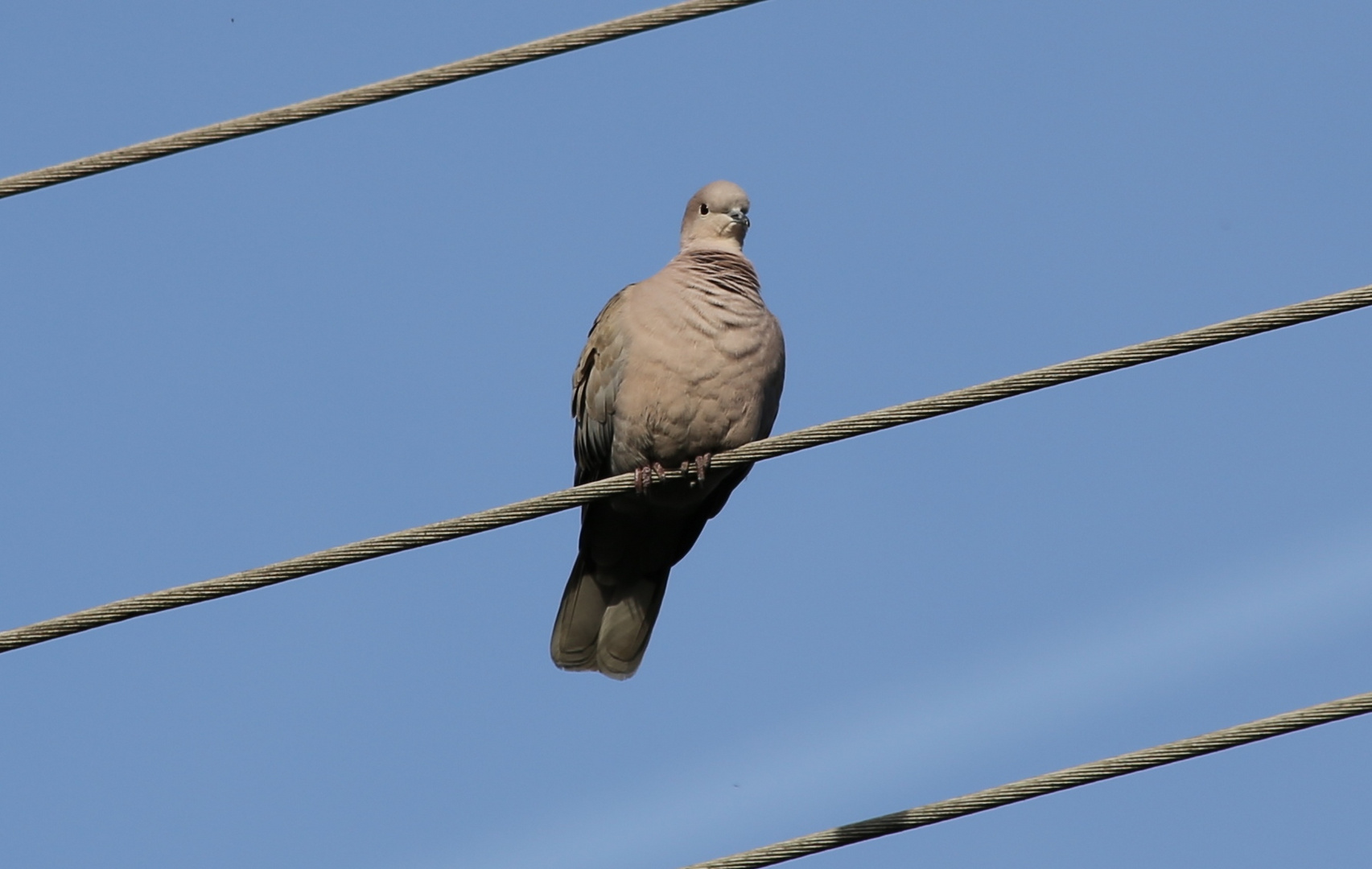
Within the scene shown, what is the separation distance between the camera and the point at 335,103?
541 centimetres

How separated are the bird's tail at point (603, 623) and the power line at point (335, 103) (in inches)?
122

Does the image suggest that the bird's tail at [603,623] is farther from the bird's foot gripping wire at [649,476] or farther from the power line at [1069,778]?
the power line at [1069,778]

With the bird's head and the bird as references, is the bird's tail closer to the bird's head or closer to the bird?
the bird

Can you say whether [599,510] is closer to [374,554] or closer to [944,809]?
[374,554]

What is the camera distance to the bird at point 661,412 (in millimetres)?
7328

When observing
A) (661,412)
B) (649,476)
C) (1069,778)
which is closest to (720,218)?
(661,412)

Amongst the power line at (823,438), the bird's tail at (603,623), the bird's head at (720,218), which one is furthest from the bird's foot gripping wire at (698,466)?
the power line at (823,438)

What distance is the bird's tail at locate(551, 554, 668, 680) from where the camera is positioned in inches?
320

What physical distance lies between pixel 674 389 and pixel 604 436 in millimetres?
557

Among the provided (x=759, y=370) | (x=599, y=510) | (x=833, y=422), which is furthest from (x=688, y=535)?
(x=833, y=422)

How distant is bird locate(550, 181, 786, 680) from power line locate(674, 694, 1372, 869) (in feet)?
8.22

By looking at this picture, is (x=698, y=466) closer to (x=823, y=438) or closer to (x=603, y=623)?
(x=603, y=623)

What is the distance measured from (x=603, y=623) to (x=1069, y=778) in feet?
11.8

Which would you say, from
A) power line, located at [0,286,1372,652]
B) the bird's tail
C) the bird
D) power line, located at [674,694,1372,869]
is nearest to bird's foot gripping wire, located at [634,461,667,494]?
the bird
